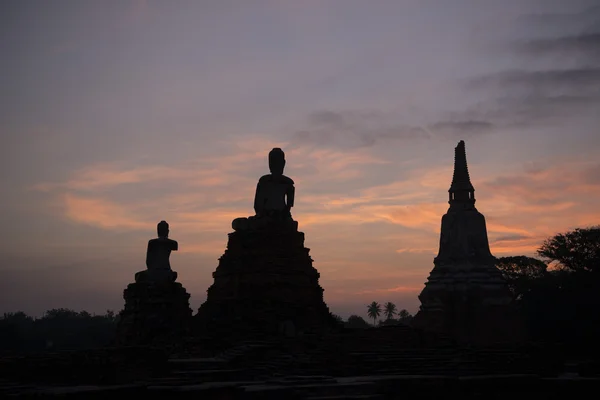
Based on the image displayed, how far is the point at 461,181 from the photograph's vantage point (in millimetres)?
44312

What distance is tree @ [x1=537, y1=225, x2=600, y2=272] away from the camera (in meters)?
56.4

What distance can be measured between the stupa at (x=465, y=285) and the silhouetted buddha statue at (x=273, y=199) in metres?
13.9

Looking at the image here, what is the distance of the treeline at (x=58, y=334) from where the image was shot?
75.5 metres

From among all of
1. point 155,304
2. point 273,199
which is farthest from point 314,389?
point 155,304

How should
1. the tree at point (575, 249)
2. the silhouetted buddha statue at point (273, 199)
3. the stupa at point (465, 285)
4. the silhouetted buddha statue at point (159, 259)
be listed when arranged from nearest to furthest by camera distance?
the silhouetted buddha statue at point (273, 199) < the silhouetted buddha statue at point (159, 259) < the stupa at point (465, 285) < the tree at point (575, 249)

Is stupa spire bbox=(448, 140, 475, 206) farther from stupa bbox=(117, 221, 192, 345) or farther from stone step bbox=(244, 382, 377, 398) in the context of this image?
stone step bbox=(244, 382, 377, 398)

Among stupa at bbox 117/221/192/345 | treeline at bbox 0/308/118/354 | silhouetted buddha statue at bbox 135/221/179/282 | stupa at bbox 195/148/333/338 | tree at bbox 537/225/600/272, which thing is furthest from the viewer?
treeline at bbox 0/308/118/354

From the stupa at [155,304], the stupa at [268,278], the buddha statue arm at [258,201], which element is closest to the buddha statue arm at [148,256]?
the stupa at [155,304]

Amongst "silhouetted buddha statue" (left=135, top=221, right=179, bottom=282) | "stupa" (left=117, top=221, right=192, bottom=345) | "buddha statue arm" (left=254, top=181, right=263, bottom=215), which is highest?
"buddha statue arm" (left=254, top=181, right=263, bottom=215)

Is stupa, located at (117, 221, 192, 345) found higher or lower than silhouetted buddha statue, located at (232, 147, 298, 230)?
lower

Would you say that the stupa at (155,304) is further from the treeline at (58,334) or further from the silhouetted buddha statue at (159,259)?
the treeline at (58,334)

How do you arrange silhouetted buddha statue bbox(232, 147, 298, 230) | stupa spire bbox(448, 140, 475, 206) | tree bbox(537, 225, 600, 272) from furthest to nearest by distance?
tree bbox(537, 225, 600, 272), stupa spire bbox(448, 140, 475, 206), silhouetted buddha statue bbox(232, 147, 298, 230)

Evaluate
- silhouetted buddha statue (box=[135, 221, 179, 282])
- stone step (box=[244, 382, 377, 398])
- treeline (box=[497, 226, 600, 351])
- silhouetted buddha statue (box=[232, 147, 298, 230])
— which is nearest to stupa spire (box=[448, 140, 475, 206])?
treeline (box=[497, 226, 600, 351])

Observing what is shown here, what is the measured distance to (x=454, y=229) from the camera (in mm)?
44031
